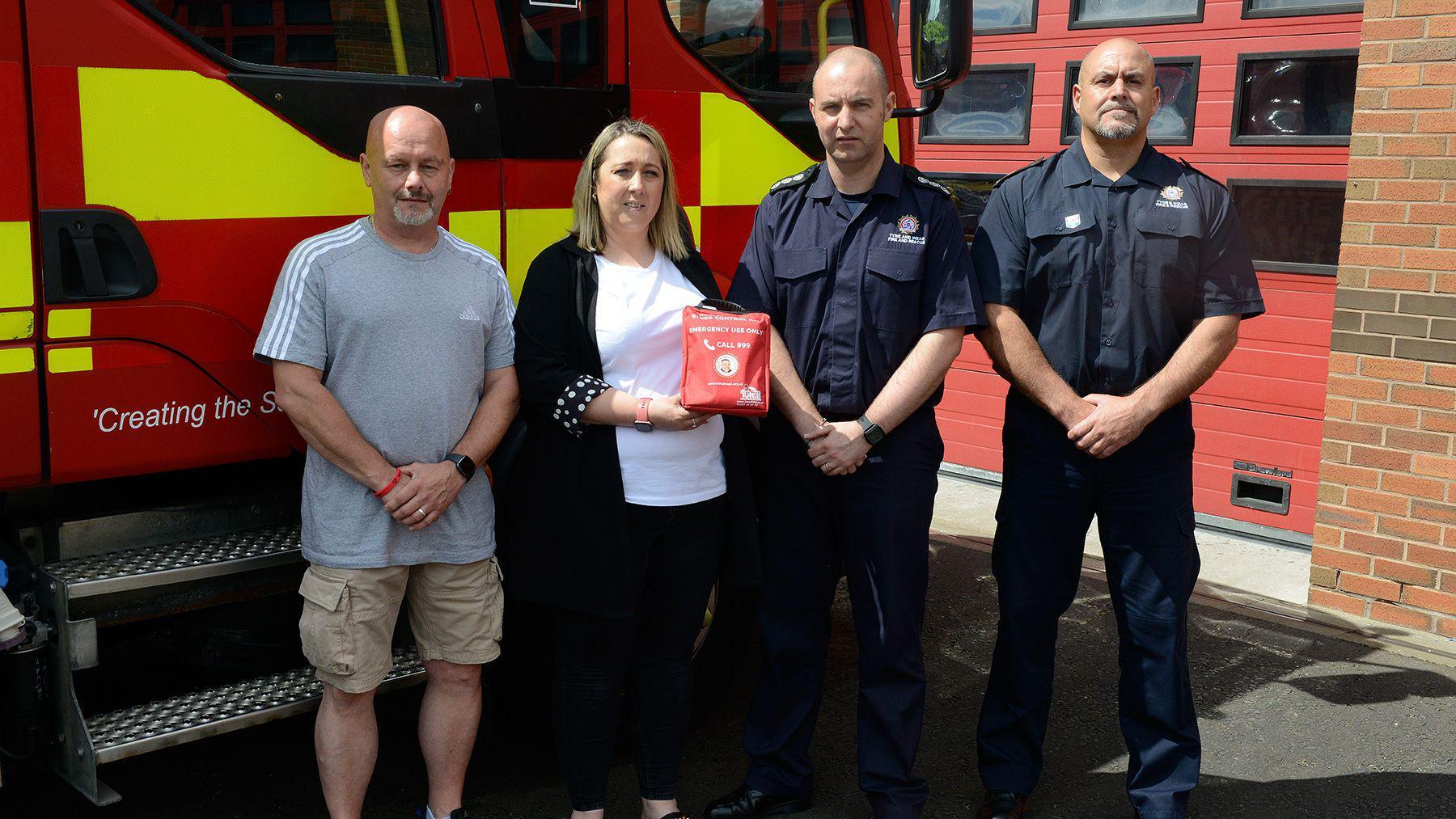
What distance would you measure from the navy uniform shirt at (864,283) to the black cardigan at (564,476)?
18.5 inches

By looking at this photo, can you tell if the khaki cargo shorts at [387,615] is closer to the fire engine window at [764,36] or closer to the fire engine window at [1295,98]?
the fire engine window at [764,36]

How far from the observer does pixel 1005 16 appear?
6.27 m

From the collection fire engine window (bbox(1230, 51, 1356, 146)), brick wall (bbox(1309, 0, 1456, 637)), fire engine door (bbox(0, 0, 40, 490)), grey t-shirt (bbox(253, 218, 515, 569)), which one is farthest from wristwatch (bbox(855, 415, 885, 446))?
fire engine window (bbox(1230, 51, 1356, 146))

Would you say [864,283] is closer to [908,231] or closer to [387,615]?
[908,231]

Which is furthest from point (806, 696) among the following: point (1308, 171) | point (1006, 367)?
point (1308, 171)

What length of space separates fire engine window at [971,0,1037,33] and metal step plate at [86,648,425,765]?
177 inches

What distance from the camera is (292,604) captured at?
3.11 meters

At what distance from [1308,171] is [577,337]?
12.5 ft

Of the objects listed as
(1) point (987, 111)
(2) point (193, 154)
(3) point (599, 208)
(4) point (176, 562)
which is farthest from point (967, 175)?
(4) point (176, 562)

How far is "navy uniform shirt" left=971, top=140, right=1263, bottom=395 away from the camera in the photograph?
122 inches

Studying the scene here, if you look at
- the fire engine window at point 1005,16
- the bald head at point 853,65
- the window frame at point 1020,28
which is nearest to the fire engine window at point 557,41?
the bald head at point 853,65

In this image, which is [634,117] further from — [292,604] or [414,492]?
[292,604]

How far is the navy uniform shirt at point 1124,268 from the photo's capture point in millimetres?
3109

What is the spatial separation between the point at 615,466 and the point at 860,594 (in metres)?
0.74
